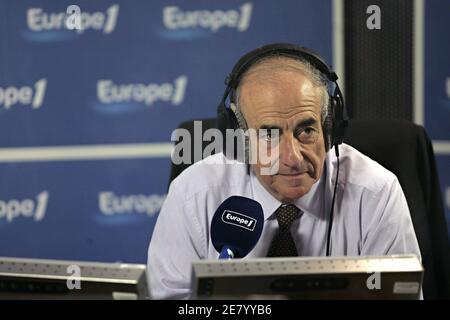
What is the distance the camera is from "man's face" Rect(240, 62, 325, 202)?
124 cm

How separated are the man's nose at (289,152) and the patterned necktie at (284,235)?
0.13 meters

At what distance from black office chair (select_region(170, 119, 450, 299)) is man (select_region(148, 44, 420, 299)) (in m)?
0.13

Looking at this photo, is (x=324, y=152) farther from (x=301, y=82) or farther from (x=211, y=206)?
(x=211, y=206)

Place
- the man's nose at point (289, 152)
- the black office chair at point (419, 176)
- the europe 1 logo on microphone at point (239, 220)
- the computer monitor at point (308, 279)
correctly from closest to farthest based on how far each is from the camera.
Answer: the computer monitor at point (308, 279) → the europe 1 logo on microphone at point (239, 220) → the man's nose at point (289, 152) → the black office chair at point (419, 176)

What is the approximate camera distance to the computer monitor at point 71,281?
2.53ft

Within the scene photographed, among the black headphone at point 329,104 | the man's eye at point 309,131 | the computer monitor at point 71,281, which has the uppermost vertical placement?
the black headphone at point 329,104

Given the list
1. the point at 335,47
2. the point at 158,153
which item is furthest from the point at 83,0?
the point at 335,47

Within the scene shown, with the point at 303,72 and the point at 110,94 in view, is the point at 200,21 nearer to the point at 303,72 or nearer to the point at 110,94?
the point at 110,94

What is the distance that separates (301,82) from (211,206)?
33 cm

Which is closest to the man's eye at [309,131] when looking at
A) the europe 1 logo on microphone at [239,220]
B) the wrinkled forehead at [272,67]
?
the wrinkled forehead at [272,67]

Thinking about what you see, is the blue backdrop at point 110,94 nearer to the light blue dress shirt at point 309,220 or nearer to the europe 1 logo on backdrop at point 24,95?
the europe 1 logo on backdrop at point 24,95

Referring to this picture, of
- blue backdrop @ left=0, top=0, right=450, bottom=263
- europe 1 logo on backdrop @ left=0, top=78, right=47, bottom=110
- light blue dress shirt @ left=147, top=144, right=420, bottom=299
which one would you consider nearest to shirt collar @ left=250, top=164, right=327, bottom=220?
light blue dress shirt @ left=147, top=144, right=420, bottom=299

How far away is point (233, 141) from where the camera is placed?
1330 millimetres

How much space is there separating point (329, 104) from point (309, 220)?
25cm
